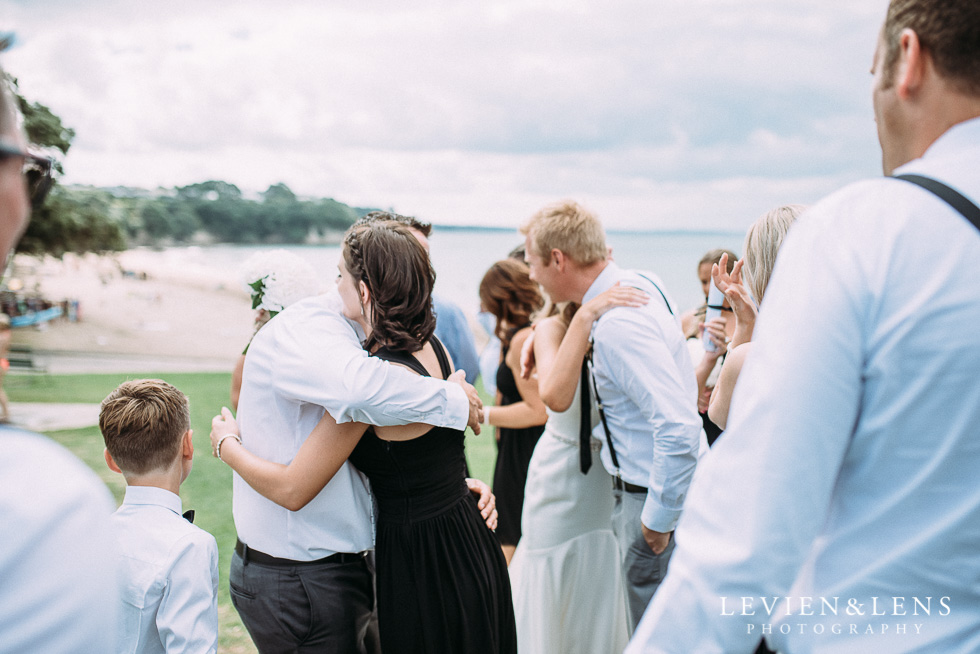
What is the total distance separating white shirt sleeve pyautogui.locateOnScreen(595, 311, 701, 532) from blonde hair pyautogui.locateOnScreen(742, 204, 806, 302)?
622 mm

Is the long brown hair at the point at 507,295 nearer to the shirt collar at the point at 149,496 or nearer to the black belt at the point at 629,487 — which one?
the black belt at the point at 629,487

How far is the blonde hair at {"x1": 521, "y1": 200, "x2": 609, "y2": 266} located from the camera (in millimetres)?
3248

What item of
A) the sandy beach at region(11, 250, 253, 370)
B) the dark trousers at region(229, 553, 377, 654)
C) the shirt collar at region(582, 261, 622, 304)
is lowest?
the sandy beach at region(11, 250, 253, 370)

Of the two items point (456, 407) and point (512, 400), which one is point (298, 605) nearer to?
point (456, 407)

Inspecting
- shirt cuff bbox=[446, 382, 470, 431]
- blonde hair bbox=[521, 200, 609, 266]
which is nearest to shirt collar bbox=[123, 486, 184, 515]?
shirt cuff bbox=[446, 382, 470, 431]

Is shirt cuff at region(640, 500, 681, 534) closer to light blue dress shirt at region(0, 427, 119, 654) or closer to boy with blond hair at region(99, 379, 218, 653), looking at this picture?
boy with blond hair at region(99, 379, 218, 653)

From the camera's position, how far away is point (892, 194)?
873 mm

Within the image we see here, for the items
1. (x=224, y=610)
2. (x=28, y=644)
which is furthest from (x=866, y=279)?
(x=224, y=610)

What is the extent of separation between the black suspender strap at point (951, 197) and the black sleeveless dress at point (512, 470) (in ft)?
12.0

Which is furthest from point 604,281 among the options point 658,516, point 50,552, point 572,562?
point 50,552

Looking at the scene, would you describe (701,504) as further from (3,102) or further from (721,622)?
(3,102)

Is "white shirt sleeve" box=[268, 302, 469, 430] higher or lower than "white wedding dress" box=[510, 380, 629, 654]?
higher

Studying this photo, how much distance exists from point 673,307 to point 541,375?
82cm

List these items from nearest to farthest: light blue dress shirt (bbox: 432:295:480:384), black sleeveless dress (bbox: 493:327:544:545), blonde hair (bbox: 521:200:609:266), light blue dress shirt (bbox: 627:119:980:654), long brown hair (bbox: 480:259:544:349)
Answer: light blue dress shirt (bbox: 627:119:980:654), blonde hair (bbox: 521:200:609:266), black sleeveless dress (bbox: 493:327:544:545), long brown hair (bbox: 480:259:544:349), light blue dress shirt (bbox: 432:295:480:384)
